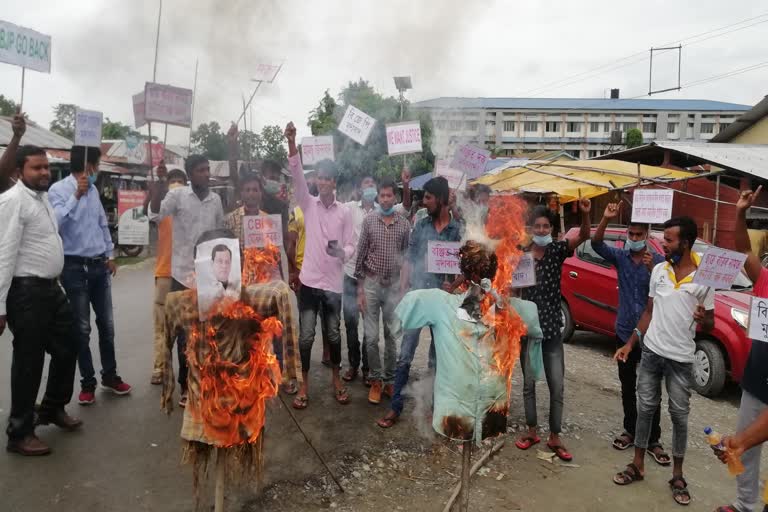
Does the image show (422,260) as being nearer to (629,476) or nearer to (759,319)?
(629,476)

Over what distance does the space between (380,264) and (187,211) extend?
172cm

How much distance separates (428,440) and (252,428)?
1889mm

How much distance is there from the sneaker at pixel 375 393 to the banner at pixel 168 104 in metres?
2.90

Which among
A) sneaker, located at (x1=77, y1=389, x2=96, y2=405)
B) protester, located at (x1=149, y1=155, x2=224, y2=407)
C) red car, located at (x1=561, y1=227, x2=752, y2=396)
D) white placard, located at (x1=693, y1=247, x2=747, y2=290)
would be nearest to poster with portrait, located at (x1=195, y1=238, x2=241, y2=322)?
protester, located at (x1=149, y1=155, x2=224, y2=407)

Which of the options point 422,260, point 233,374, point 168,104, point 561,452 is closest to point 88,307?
point 168,104

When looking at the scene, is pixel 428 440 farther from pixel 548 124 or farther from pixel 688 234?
pixel 548 124

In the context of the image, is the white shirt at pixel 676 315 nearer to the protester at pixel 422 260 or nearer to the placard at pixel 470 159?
the protester at pixel 422 260

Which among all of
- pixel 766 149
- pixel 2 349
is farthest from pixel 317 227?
pixel 766 149

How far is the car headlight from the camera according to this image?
5567 millimetres

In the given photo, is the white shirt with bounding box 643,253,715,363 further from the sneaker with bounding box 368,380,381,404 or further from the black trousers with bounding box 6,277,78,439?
the black trousers with bounding box 6,277,78,439

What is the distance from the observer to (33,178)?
3.73 m

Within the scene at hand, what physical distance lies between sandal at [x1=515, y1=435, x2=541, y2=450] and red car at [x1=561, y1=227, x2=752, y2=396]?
1.92 meters

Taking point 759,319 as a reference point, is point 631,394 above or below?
below

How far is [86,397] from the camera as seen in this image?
464cm
